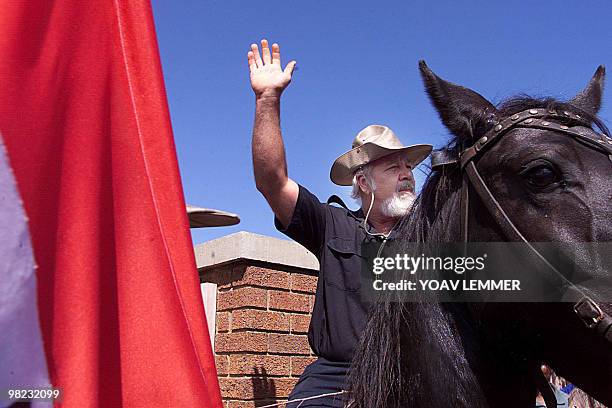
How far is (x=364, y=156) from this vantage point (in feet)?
10.4

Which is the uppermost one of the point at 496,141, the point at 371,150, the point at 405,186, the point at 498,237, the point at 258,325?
the point at 371,150

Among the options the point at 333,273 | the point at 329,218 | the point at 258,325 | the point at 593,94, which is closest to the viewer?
the point at 593,94

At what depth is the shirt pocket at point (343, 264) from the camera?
2.69 m

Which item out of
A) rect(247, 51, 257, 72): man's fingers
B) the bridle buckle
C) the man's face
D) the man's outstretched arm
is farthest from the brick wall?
the bridle buckle

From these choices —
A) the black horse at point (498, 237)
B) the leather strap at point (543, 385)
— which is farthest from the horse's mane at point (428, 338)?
the leather strap at point (543, 385)

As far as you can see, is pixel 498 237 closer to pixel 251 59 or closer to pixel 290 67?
pixel 290 67

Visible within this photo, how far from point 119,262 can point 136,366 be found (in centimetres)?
26

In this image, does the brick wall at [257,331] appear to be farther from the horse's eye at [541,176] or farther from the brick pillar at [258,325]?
the horse's eye at [541,176]

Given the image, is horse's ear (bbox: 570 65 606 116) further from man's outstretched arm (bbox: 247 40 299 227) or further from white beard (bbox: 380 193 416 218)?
man's outstretched arm (bbox: 247 40 299 227)

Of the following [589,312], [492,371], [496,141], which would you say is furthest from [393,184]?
[589,312]

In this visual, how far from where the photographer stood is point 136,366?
4.55ft

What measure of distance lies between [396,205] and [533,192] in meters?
1.19

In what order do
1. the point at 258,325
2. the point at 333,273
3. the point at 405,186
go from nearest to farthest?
the point at 333,273, the point at 405,186, the point at 258,325

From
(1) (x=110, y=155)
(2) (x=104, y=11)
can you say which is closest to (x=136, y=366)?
(1) (x=110, y=155)
